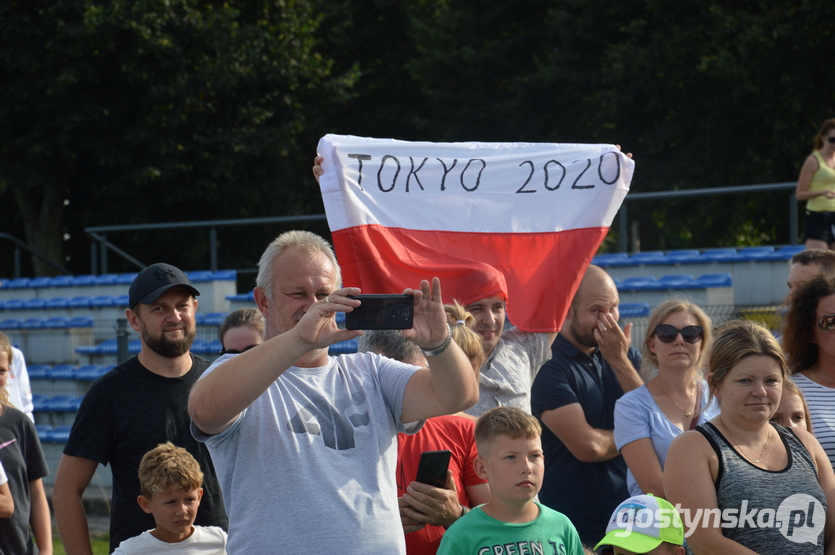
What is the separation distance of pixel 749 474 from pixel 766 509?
124 mm

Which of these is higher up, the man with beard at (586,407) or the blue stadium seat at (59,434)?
the man with beard at (586,407)

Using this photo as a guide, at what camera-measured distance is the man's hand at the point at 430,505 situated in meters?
3.12

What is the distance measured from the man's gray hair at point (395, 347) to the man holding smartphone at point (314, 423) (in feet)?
1.98

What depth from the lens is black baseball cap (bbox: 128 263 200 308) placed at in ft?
13.0

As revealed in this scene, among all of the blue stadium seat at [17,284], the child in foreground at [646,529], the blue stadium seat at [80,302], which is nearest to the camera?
the child in foreground at [646,529]

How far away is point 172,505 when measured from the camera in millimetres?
3736

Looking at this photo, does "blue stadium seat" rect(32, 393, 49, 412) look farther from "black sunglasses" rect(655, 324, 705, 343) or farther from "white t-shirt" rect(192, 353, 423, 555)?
"white t-shirt" rect(192, 353, 423, 555)

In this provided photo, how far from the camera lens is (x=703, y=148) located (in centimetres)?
2058

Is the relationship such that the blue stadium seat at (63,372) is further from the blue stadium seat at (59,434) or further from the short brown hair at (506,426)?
the short brown hair at (506,426)

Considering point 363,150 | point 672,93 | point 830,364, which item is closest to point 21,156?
point 672,93

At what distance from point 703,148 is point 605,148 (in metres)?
16.8

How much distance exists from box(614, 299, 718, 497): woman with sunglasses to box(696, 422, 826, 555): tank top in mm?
591

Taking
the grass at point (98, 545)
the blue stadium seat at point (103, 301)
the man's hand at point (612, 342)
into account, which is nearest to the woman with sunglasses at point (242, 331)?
the man's hand at point (612, 342)

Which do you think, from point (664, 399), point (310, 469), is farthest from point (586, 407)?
point (310, 469)
